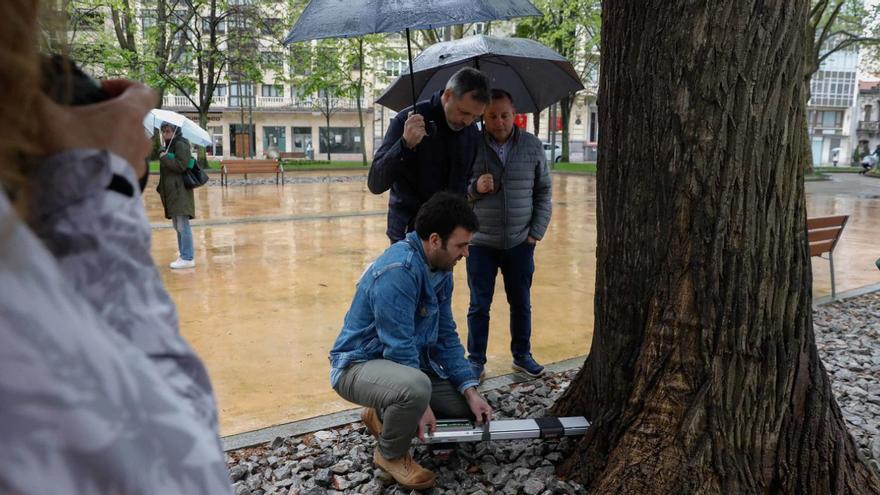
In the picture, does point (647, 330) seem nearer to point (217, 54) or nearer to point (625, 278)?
point (625, 278)

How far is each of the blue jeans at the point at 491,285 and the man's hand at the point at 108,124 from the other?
3.40 m

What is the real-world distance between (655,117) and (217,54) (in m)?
24.6

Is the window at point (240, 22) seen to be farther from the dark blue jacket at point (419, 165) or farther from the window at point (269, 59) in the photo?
the dark blue jacket at point (419, 165)

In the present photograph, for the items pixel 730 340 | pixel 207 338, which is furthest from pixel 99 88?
pixel 207 338

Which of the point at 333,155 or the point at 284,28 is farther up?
the point at 284,28

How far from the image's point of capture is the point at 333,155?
56062 millimetres

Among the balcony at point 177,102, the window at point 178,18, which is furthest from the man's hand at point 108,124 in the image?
the balcony at point 177,102

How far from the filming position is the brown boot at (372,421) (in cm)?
320

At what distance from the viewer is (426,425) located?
291cm

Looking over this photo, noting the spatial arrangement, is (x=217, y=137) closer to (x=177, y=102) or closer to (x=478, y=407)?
(x=177, y=102)

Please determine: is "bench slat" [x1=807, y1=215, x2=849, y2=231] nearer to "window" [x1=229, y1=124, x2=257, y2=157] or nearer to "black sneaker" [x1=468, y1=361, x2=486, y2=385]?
"black sneaker" [x1=468, y1=361, x2=486, y2=385]

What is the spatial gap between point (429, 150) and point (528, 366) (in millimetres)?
1570

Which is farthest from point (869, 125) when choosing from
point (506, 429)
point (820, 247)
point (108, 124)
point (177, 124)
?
point (108, 124)

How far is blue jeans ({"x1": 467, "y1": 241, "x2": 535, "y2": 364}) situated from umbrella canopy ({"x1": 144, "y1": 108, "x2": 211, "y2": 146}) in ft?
14.6
